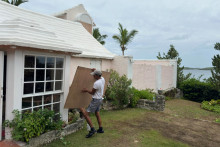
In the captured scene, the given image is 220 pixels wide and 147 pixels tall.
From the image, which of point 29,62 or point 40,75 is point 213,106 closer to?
point 40,75

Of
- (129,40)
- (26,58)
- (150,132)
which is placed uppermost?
(129,40)

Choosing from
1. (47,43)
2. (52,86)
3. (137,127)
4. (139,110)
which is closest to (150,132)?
(137,127)

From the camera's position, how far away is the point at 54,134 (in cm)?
480

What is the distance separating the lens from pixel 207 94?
13250mm

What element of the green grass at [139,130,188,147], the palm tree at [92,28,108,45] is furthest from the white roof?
the palm tree at [92,28,108,45]

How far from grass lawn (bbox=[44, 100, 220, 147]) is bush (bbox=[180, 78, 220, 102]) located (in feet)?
21.5

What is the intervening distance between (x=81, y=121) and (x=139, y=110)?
406 cm

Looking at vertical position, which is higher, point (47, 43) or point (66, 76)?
point (47, 43)

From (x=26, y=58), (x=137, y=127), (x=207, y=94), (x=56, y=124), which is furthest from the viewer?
(x=207, y=94)

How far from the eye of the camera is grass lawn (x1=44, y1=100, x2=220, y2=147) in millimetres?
4930

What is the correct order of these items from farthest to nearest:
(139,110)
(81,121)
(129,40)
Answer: (129,40)
(139,110)
(81,121)

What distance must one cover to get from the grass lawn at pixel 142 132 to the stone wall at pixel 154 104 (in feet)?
2.75

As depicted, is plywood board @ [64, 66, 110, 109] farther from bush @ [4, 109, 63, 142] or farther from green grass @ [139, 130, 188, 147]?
green grass @ [139, 130, 188, 147]

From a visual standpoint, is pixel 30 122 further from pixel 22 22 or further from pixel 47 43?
pixel 22 22
